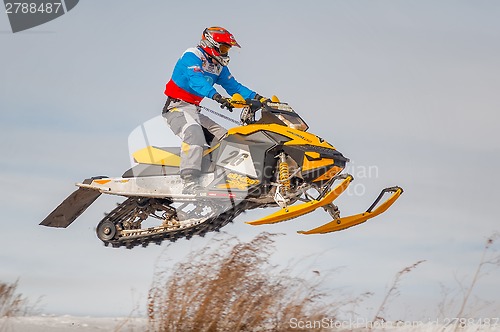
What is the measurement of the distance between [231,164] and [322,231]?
4.96ft

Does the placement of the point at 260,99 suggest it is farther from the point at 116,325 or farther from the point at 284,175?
the point at 116,325

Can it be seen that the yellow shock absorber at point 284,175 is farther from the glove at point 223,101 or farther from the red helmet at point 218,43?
the red helmet at point 218,43

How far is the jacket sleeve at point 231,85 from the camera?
1234 cm

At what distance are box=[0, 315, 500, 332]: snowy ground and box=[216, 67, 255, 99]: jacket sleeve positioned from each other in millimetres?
4006

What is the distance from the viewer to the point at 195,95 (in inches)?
Result: 468

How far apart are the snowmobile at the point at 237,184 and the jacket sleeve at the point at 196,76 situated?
0.46m

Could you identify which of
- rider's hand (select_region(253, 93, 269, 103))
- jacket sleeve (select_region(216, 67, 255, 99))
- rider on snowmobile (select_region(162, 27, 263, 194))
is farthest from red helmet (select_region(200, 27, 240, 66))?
rider's hand (select_region(253, 93, 269, 103))

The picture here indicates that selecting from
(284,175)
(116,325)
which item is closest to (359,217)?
(284,175)

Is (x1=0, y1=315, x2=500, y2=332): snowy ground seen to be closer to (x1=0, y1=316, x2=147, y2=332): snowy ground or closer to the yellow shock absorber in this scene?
(x1=0, y1=316, x2=147, y2=332): snowy ground

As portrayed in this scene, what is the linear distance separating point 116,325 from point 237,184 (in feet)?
8.62

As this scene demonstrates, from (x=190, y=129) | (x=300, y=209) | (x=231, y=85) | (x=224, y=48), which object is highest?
(x=224, y=48)

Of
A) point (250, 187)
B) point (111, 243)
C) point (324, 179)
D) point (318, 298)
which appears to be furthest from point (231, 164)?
point (318, 298)

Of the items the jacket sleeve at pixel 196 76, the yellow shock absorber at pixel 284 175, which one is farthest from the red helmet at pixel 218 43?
the yellow shock absorber at pixel 284 175

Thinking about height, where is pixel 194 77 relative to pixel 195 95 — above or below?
above
